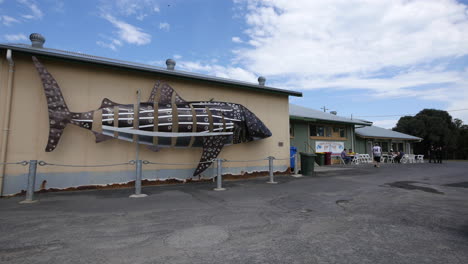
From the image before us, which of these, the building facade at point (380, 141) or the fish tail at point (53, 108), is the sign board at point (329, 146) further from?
the fish tail at point (53, 108)

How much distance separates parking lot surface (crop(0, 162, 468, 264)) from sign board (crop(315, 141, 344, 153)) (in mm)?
10045

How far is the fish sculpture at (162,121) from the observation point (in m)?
6.72

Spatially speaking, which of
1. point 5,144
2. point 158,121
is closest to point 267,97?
point 158,121

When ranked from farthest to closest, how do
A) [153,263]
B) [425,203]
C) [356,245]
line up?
[425,203] → [356,245] → [153,263]

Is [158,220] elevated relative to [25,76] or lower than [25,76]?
lower

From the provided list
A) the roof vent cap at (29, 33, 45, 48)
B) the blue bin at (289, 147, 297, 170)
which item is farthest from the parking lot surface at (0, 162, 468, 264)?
the roof vent cap at (29, 33, 45, 48)

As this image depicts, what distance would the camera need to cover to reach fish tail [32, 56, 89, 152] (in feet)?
21.7

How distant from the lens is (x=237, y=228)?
3848 mm

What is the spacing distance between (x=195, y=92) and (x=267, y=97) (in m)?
3.40

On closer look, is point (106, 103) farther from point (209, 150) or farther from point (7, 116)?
point (209, 150)

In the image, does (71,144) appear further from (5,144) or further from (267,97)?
(267,97)

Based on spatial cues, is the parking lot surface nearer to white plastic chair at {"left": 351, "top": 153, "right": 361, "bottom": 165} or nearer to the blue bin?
the blue bin

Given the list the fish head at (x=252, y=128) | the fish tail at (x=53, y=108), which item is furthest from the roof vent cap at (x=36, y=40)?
the fish head at (x=252, y=128)

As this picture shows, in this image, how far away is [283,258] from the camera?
275 cm
